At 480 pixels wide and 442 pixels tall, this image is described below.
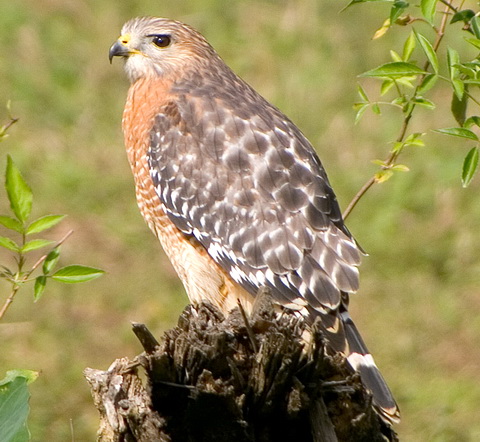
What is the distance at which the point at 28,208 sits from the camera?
3.94 m

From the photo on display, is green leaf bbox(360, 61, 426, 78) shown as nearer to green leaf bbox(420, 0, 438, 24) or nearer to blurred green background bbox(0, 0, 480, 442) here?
green leaf bbox(420, 0, 438, 24)

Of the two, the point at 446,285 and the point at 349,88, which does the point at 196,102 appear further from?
the point at 349,88

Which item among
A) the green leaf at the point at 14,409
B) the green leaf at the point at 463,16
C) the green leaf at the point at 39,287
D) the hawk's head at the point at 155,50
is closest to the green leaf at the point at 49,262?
the green leaf at the point at 39,287

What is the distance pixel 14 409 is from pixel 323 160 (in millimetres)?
6313

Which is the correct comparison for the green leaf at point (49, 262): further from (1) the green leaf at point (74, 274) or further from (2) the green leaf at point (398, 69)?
(2) the green leaf at point (398, 69)

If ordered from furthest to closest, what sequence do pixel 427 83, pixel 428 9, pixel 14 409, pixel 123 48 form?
pixel 123 48
pixel 427 83
pixel 428 9
pixel 14 409

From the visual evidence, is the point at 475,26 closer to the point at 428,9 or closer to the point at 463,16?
the point at 463,16

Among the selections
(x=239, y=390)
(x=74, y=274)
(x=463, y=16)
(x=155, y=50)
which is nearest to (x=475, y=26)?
(x=463, y=16)

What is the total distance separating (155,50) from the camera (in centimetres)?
653

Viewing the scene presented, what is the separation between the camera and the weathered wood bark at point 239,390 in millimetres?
3588

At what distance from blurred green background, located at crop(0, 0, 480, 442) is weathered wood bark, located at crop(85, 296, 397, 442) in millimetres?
3077

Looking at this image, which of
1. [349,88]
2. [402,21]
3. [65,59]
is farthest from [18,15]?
[402,21]

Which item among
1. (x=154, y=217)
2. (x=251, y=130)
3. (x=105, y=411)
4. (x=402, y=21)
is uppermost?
(x=402, y=21)

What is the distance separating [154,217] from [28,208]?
1942mm
